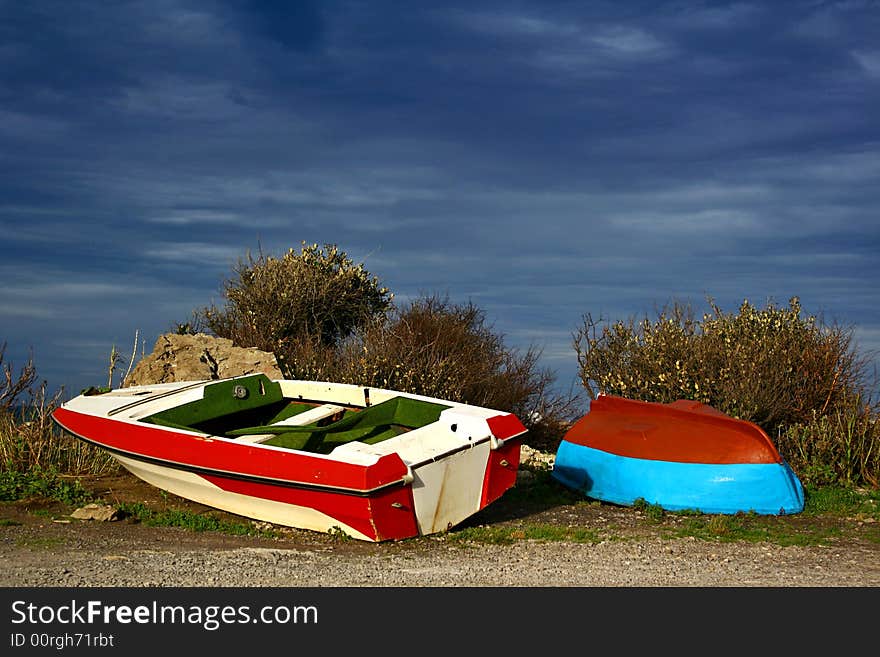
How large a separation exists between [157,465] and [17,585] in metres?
2.60

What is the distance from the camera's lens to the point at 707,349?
1272 cm

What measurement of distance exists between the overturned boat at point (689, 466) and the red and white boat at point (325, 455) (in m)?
1.63

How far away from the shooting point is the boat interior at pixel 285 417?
8.75 metres

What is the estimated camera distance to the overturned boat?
29.4ft

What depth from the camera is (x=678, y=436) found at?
923cm

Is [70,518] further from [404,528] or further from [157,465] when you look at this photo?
[404,528]

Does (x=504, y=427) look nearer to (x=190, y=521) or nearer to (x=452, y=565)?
(x=452, y=565)

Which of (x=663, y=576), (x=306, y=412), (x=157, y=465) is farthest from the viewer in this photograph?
(x=306, y=412)

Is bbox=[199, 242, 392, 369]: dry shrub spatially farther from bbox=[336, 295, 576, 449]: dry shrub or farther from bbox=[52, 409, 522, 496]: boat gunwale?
bbox=[52, 409, 522, 496]: boat gunwale

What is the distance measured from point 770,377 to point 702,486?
3.78 meters

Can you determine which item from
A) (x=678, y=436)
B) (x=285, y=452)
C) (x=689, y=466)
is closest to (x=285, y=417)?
(x=285, y=452)

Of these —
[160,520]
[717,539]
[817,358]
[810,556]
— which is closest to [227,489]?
[160,520]

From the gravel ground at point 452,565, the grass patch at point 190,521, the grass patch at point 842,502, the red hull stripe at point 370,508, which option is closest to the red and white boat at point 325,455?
the red hull stripe at point 370,508

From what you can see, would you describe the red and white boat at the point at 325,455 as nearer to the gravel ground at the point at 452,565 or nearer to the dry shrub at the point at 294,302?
the gravel ground at the point at 452,565
